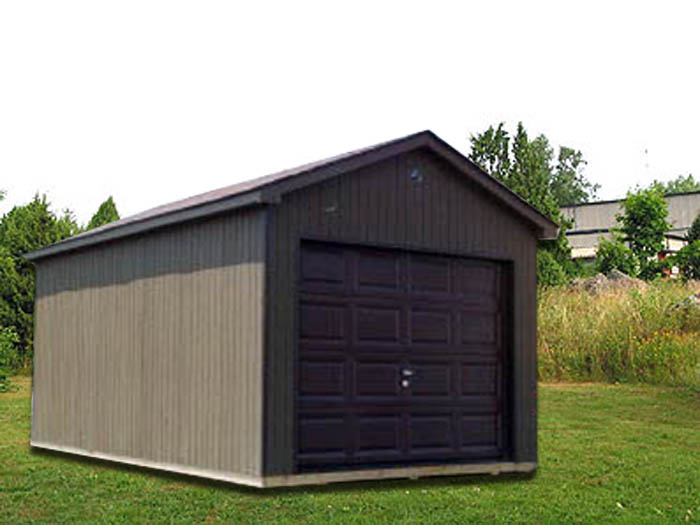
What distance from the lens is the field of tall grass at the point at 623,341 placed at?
84.6 feet

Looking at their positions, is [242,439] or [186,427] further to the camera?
[186,427]

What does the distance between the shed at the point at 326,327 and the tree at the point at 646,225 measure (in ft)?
116

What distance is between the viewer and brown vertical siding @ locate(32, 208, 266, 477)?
41.9ft

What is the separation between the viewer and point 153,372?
14.7 meters

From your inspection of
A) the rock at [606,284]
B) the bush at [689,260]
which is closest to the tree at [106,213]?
the rock at [606,284]

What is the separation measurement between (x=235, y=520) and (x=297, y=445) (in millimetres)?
1165

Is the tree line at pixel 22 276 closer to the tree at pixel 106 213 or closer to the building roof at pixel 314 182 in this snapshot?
the tree at pixel 106 213

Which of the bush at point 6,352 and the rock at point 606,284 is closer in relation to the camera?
the bush at point 6,352

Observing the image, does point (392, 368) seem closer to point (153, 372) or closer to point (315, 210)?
point (315, 210)

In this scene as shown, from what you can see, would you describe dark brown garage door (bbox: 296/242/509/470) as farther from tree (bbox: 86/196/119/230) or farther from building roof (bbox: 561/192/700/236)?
building roof (bbox: 561/192/700/236)

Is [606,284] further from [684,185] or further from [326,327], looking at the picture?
[684,185]

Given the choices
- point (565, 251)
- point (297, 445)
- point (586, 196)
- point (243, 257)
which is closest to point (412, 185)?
point (243, 257)

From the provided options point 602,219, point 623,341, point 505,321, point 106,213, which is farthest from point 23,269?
point 602,219

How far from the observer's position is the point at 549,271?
43.9 meters
